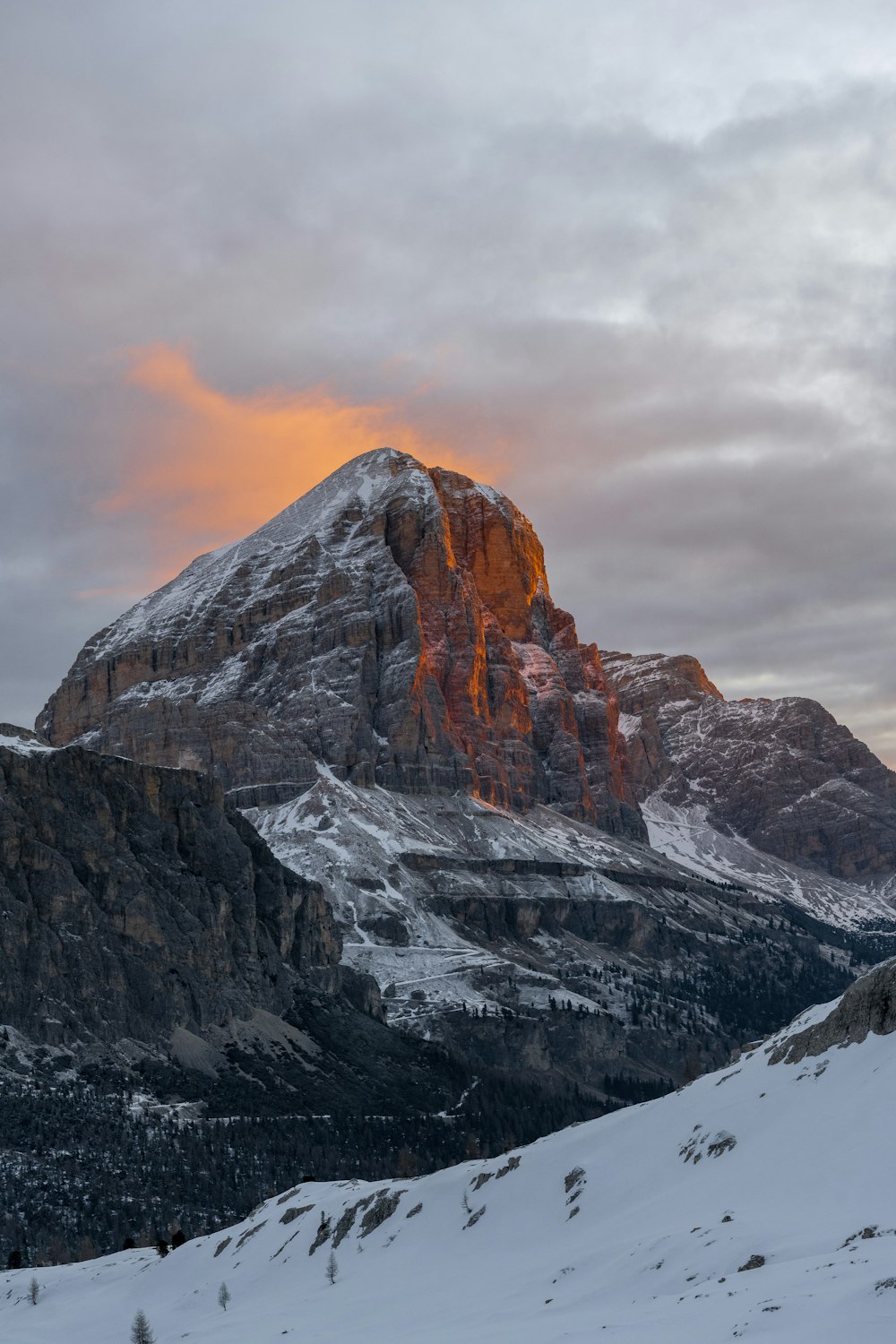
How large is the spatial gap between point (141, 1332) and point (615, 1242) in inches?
1103

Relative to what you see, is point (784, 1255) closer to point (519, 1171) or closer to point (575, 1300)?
point (575, 1300)

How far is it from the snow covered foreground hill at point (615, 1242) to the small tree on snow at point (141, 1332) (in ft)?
4.33

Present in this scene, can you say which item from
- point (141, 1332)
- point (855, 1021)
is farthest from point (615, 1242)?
point (141, 1332)

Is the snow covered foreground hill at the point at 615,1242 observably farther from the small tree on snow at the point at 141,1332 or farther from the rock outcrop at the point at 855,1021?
the small tree on snow at the point at 141,1332

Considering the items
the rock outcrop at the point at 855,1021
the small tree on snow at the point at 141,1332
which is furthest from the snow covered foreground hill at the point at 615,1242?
the small tree on snow at the point at 141,1332

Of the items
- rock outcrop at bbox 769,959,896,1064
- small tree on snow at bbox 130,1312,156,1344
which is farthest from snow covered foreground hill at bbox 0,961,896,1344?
small tree on snow at bbox 130,1312,156,1344

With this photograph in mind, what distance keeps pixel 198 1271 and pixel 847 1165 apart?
2017 inches

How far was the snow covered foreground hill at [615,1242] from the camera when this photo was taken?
178 feet

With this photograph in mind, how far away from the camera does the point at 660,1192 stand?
247 feet

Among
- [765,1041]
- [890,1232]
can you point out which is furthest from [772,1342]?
[765,1041]

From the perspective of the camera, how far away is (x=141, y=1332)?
A: 81688mm

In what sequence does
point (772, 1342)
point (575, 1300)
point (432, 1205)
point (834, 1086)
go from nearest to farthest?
1. point (772, 1342)
2. point (575, 1300)
3. point (834, 1086)
4. point (432, 1205)

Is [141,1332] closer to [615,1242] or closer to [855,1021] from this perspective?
[615,1242]

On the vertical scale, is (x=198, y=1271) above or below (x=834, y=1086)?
below
